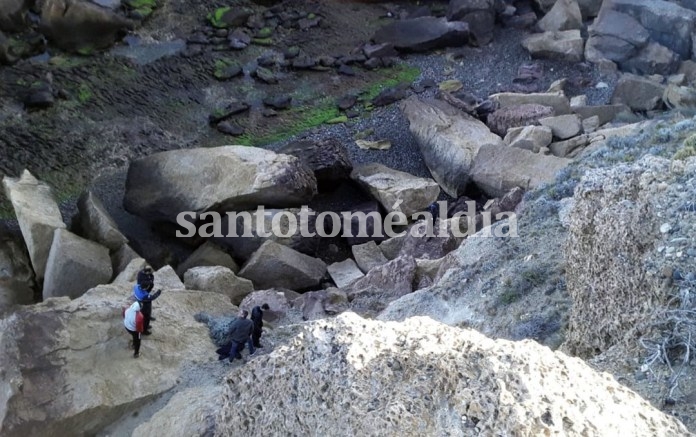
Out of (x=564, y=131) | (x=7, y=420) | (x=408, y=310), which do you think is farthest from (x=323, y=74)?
(x=7, y=420)

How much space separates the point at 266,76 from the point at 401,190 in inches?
291

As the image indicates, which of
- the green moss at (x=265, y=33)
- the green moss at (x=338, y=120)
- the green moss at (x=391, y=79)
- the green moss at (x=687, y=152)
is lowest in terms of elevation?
the green moss at (x=391, y=79)

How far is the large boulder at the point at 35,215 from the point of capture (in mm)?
15539

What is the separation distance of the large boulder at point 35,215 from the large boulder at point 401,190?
6355mm

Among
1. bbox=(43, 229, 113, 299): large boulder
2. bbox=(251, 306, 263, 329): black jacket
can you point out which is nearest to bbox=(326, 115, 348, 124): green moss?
bbox=(43, 229, 113, 299): large boulder

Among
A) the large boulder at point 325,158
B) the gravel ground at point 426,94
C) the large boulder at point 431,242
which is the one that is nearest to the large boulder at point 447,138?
the gravel ground at point 426,94

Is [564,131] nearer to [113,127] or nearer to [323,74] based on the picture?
[323,74]

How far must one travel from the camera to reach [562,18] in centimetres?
2470

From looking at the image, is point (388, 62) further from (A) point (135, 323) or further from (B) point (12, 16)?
(A) point (135, 323)

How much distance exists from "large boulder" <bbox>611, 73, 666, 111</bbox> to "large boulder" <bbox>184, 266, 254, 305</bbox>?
35.6ft

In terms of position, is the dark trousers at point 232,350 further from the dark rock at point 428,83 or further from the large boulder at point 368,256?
the dark rock at point 428,83

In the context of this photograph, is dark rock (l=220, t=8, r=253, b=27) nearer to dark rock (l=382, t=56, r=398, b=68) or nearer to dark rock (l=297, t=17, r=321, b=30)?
dark rock (l=297, t=17, r=321, b=30)

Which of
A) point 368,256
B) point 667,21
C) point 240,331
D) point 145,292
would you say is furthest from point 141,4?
point 240,331

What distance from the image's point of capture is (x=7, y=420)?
858 centimetres
